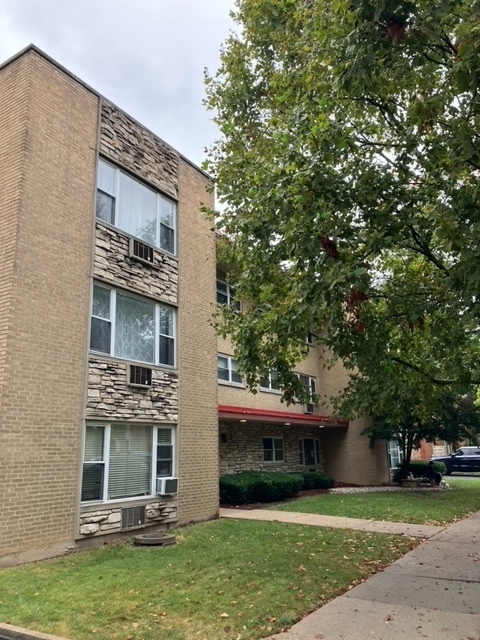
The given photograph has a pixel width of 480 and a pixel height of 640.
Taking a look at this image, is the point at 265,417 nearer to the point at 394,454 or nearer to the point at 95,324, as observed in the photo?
the point at 95,324

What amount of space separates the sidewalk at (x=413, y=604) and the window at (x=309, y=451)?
13230 millimetres

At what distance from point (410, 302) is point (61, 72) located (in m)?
8.79

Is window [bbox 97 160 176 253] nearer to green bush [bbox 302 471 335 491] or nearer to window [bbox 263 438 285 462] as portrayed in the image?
window [bbox 263 438 285 462]

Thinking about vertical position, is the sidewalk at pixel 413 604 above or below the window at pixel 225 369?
below

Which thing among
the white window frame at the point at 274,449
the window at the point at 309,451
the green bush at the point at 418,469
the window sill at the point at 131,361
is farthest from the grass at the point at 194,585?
the green bush at the point at 418,469

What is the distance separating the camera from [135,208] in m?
12.7

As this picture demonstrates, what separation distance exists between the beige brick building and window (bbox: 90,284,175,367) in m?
0.03

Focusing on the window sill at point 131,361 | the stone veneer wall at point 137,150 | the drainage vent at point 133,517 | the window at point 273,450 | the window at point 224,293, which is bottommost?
the drainage vent at point 133,517

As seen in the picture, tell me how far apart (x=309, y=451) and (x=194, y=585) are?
1723 cm

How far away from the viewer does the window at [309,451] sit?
23.0m

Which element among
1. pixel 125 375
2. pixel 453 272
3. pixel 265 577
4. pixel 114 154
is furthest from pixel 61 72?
pixel 265 577

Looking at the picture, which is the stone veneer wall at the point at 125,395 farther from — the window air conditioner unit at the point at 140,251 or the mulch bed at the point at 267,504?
the mulch bed at the point at 267,504

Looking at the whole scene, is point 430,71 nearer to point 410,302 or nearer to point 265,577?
point 410,302

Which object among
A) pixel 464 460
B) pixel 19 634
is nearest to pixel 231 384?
pixel 19 634
